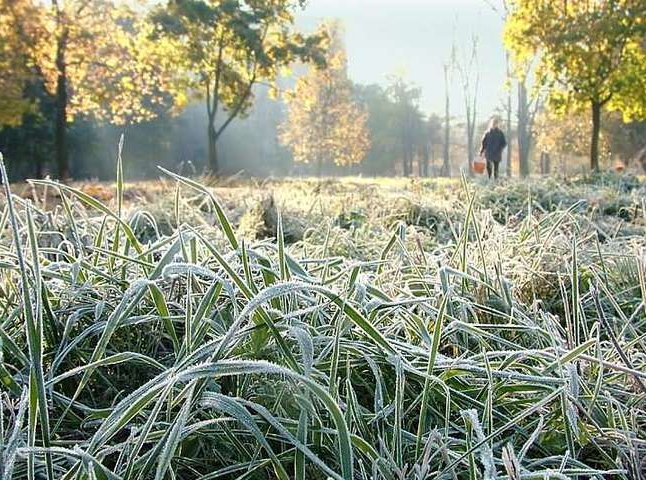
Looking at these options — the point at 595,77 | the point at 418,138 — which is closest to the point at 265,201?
the point at 595,77

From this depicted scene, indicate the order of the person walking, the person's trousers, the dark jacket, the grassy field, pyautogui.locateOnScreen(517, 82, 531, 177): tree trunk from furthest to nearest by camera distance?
pyautogui.locateOnScreen(517, 82, 531, 177): tree trunk, the dark jacket, the person walking, the person's trousers, the grassy field

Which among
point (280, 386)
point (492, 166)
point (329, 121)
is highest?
point (329, 121)

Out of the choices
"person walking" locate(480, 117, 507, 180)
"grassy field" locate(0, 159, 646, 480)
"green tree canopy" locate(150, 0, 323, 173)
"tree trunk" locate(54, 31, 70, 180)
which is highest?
"green tree canopy" locate(150, 0, 323, 173)

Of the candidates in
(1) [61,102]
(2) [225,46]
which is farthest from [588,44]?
(1) [61,102]

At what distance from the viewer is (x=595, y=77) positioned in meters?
13.3

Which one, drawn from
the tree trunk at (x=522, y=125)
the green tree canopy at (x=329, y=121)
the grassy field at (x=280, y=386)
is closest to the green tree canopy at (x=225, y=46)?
the green tree canopy at (x=329, y=121)

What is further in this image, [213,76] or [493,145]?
[213,76]

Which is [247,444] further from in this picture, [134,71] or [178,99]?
[178,99]

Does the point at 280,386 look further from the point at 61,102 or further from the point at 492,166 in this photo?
the point at 61,102

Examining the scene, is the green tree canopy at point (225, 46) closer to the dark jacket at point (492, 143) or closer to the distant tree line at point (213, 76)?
the distant tree line at point (213, 76)

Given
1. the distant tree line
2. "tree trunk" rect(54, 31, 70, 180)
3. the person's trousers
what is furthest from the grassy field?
"tree trunk" rect(54, 31, 70, 180)

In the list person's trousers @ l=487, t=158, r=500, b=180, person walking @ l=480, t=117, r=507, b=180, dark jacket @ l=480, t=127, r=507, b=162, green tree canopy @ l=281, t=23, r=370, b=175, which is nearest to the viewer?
person's trousers @ l=487, t=158, r=500, b=180

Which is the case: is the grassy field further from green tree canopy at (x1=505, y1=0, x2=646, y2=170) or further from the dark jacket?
green tree canopy at (x1=505, y1=0, x2=646, y2=170)

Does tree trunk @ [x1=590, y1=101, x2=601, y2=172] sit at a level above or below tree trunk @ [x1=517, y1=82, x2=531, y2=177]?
below
